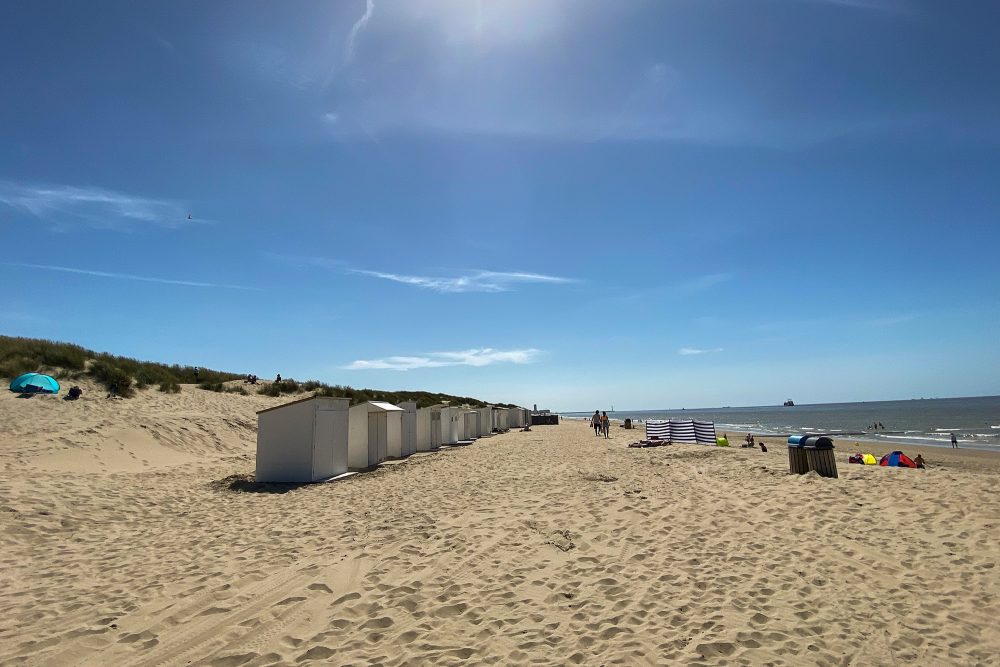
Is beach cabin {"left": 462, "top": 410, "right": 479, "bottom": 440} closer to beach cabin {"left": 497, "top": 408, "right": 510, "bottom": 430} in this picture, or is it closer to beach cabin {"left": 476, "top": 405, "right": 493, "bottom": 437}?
beach cabin {"left": 476, "top": 405, "right": 493, "bottom": 437}

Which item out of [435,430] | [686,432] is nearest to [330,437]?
[435,430]

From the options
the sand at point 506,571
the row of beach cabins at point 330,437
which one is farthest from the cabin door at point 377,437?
the sand at point 506,571

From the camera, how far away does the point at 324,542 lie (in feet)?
20.9

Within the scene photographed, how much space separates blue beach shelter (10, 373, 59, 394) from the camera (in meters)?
15.2

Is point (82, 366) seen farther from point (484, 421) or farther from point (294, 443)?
point (484, 421)

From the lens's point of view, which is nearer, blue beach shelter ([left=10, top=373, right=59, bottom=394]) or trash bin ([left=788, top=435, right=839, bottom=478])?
trash bin ([left=788, top=435, right=839, bottom=478])

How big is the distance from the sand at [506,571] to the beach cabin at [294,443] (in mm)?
1057

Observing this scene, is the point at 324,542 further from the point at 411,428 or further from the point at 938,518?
the point at 411,428

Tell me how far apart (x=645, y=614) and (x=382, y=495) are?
260 inches

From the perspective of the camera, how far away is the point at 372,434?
593 inches

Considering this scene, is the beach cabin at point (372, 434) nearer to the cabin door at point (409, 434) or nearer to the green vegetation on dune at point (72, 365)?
the cabin door at point (409, 434)

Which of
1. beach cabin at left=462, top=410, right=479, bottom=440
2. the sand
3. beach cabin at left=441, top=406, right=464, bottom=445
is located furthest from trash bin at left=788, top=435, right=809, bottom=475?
beach cabin at left=462, top=410, right=479, bottom=440

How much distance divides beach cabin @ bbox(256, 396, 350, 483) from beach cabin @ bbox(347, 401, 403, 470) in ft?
5.35

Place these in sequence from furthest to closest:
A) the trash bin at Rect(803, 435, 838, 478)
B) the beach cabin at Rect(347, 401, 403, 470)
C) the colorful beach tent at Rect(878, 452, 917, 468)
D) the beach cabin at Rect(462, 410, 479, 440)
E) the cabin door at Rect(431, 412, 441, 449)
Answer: the beach cabin at Rect(462, 410, 479, 440) < the cabin door at Rect(431, 412, 441, 449) < the beach cabin at Rect(347, 401, 403, 470) < the colorful beach tent at Rect(878, 452, 917, 468) < the trash bin at Rect(803, 435, 838, 478)
